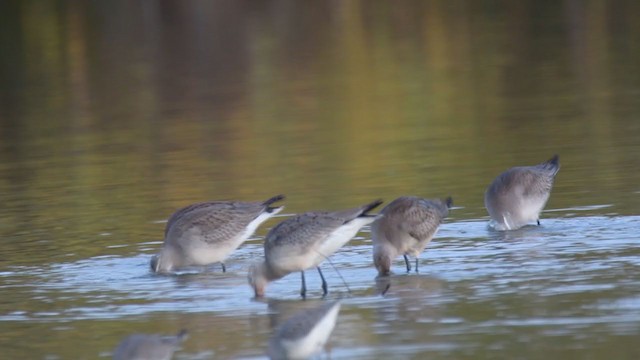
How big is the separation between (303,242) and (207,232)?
177 cm

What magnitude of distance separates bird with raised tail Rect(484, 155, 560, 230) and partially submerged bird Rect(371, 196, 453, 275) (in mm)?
953

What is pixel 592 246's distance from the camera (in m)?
12.7

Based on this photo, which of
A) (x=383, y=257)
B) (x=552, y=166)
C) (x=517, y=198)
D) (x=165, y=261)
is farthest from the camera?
(x=552, y=166)

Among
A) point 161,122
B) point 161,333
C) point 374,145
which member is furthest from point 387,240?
point 161,122

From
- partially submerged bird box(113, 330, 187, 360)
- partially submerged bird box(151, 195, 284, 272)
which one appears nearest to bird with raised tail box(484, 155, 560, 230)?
partially submerged bird box(151, 195, 284, 272)

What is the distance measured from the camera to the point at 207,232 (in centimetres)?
1322

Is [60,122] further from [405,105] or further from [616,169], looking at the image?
→ [616,169]

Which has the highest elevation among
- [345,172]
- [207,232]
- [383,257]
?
[207,232]

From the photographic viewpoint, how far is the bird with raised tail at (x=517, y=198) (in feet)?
45.3

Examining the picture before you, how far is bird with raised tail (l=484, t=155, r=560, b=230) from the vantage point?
13.8 metres

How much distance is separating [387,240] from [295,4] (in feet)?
126

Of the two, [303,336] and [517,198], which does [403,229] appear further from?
[303,336]

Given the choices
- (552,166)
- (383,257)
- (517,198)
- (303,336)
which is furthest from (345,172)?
(303,336)

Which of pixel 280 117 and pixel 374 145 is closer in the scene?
pixel 374 145
